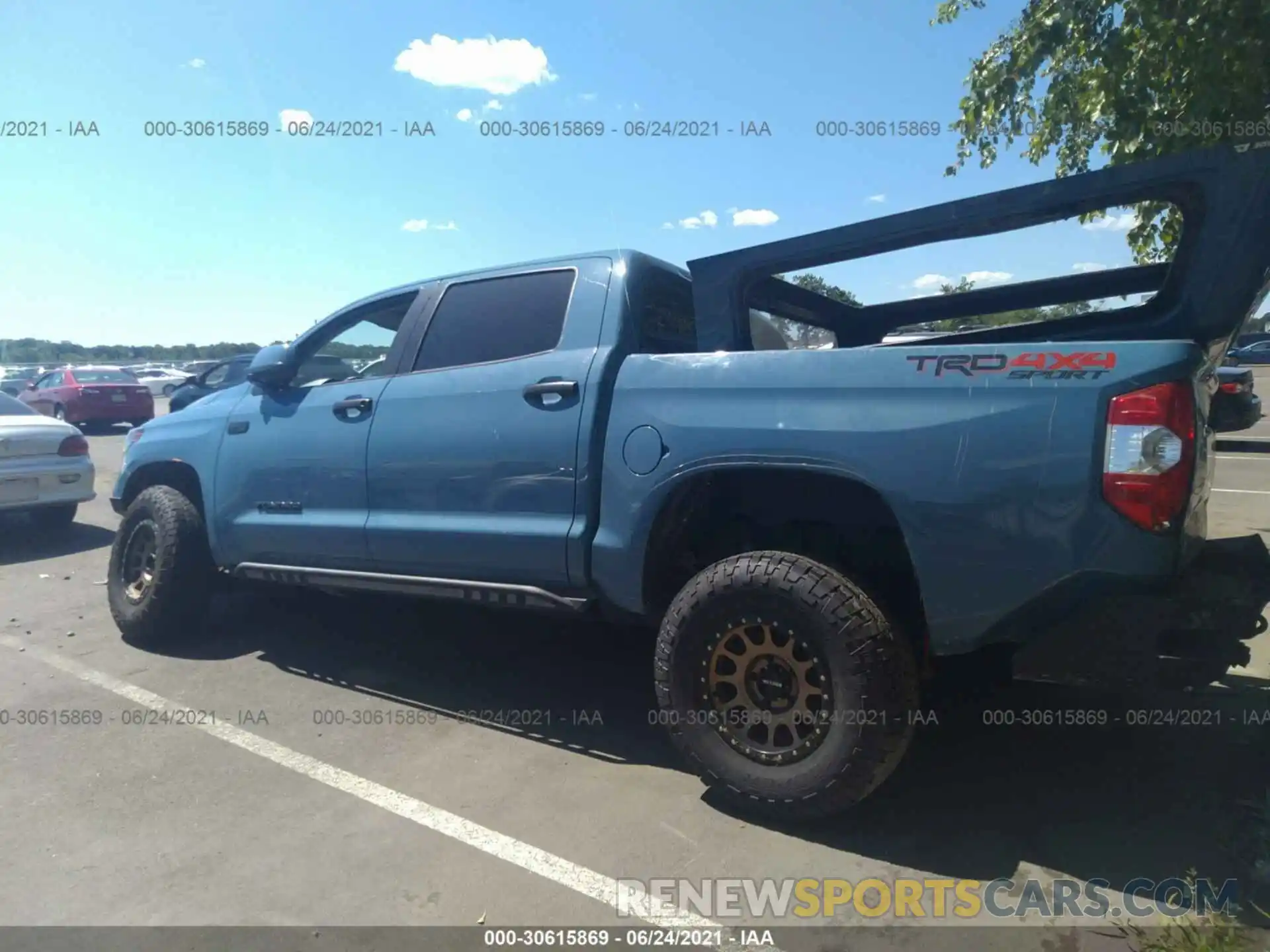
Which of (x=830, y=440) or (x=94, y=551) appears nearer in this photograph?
(x=830, y=440)

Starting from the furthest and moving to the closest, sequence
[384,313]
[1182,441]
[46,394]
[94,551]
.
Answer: [46,394] < [94,551] < [384,313] < [1182,441]

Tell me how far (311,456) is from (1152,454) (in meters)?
3.64

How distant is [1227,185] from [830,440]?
143 centimetres

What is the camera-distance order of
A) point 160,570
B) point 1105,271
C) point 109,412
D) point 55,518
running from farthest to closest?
point 109,412
point 55,518
point 160,570
point 1105,271

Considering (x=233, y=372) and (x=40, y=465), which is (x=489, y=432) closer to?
(x=40, y=465)

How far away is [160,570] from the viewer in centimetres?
507

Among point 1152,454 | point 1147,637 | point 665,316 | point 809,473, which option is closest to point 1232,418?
point 1152,454

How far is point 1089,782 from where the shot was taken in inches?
132

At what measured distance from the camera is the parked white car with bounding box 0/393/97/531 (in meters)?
8.04

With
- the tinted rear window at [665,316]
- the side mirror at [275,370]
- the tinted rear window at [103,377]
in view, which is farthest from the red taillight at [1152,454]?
the tinted rear window at [103,377]

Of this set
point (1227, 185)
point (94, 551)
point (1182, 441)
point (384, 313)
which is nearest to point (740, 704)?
point (1182, 441)

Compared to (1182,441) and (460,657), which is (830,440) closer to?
(1182,441)

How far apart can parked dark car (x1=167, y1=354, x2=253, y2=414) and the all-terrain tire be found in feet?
11.8

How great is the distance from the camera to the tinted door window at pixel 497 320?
3986 millimetres
